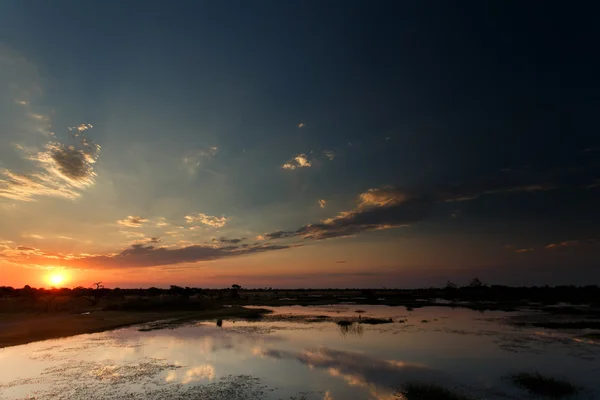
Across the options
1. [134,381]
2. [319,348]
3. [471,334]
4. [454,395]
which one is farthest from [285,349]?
[471,334]

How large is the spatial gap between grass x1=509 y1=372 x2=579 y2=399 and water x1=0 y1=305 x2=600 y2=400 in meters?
0.65

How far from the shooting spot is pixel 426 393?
16.2 m

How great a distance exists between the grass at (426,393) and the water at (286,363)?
2.12 ft

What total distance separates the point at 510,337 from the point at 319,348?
19.1 m

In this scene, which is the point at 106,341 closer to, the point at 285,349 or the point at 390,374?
the point at 285,349

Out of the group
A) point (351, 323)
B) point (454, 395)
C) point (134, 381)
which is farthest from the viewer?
point (351, 323)

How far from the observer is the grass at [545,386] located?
1652 centimetres

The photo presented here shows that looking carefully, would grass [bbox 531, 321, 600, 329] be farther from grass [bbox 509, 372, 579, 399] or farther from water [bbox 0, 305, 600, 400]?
grass [bbox 509, 372, 579, 399]

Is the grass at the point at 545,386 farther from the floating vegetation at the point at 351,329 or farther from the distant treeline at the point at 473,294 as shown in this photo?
the distant treeline at the point at 473,294

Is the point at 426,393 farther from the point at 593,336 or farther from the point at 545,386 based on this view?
the point at 593,336

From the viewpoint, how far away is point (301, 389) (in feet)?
57.8

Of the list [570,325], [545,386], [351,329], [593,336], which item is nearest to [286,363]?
[545,386]

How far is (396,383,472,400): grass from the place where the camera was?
15805 mm

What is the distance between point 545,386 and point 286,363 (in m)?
14.8
